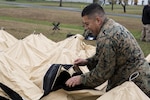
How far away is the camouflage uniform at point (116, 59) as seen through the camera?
142 inches

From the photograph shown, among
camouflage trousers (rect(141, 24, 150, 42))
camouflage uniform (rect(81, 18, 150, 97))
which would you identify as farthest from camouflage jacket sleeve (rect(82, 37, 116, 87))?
camouflage trousers (rect(141, 24, 150, 42))

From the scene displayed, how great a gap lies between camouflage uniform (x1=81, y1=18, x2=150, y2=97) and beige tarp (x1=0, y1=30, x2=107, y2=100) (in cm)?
34

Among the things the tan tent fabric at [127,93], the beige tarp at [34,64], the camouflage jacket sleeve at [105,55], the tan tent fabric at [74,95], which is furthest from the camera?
the beige tarp at [34,64]

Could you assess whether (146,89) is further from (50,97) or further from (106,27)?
(50,97)

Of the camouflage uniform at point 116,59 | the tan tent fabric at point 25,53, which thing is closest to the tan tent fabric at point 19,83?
the camouflage uniform at point 116,59

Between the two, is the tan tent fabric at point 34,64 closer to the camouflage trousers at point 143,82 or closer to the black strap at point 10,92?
the black strap at point 10,92

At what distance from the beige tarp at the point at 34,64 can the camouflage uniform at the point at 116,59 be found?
34cm

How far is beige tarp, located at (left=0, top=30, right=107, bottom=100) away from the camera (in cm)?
420

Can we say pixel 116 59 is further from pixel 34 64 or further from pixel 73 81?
pixel 34 64

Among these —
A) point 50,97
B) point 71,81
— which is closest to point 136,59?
point 71,81

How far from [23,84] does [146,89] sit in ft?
5.08

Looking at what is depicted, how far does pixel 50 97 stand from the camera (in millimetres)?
4180

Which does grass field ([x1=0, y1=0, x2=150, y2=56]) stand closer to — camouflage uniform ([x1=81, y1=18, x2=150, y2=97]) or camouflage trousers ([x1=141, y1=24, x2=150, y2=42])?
camouflage trousers ([x1=141, y1=24, x2=150, y2=42])

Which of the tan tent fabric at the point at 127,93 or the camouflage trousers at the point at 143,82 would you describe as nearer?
the tan tent fabric at the point at 127,93
